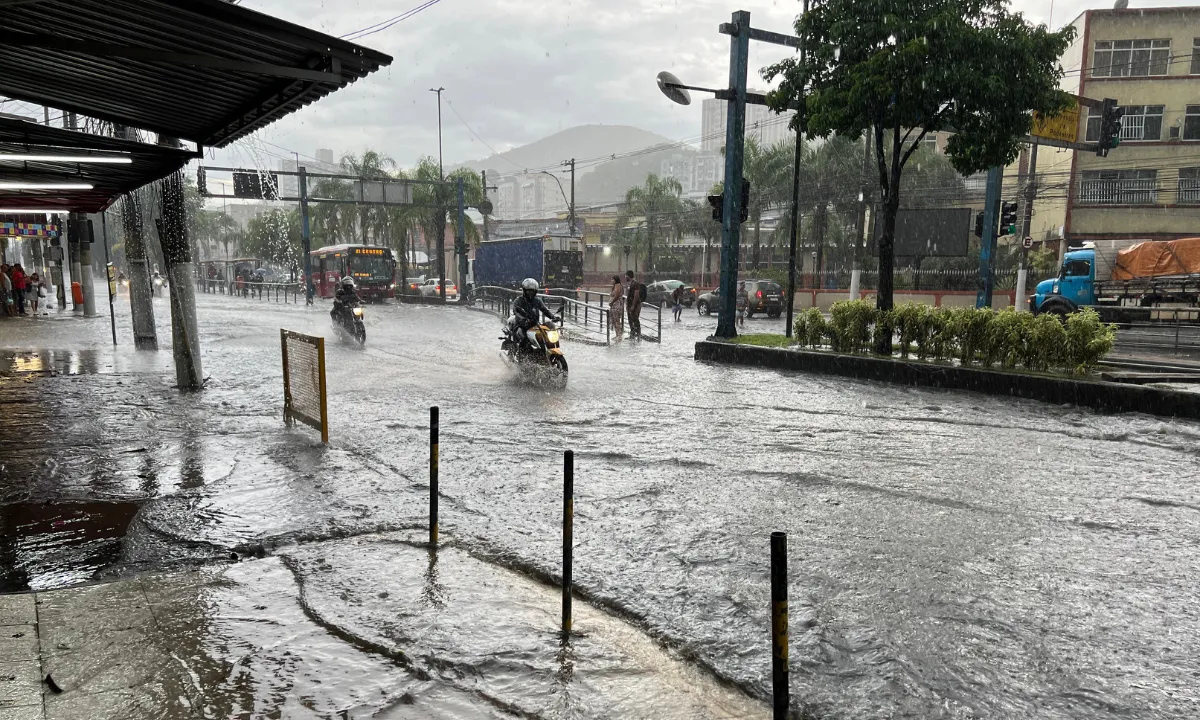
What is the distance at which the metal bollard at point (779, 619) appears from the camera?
2.73m

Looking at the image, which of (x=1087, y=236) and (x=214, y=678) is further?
(x=1087, y=236)

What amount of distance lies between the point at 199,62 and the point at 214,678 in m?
4.38

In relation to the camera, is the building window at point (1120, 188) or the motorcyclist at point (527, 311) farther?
the building window at point (1120, 188)

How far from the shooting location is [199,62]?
5633 mm

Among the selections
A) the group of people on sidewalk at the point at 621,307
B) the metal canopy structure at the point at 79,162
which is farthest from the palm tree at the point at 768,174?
the metal canopy structure at the point at 79,162

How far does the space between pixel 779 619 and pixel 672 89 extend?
15.8 metres

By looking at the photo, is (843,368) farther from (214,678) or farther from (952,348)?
(214,678)

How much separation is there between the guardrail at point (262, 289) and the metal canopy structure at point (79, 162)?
2968 centimetres

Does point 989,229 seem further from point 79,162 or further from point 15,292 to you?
point 15,292

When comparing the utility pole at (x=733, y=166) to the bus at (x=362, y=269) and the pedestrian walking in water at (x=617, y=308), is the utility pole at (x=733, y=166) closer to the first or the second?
the pedestrian walking in water at (x=617, y=308)

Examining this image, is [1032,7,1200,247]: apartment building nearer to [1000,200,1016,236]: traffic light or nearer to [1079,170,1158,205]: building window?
[1079,170,1158,205]: building window

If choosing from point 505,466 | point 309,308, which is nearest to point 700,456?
point 505,466

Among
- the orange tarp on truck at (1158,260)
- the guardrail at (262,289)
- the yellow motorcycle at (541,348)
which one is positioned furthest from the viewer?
the guardrail at (262,289)

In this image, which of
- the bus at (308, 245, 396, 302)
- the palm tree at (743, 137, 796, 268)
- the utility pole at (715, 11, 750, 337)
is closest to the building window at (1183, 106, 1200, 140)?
the palm tree at (743, 137, 796, 268)
